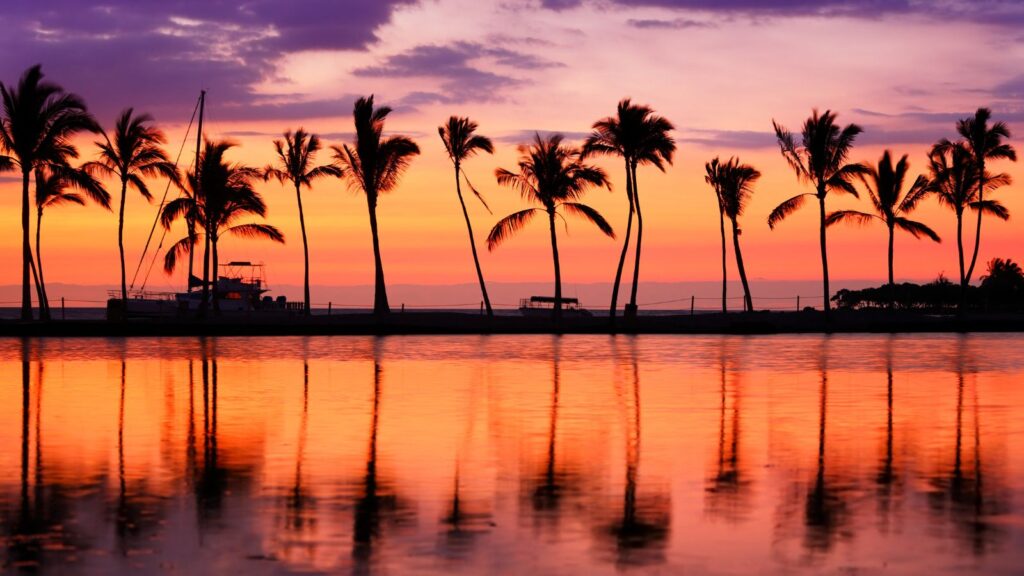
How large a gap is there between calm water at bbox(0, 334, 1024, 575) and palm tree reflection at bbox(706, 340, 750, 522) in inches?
2.3

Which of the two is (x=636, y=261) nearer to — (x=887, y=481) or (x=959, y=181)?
(x=959, y=181)

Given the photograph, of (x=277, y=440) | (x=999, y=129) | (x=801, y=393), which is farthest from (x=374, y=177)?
(x=277, y=440)

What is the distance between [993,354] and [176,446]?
30.4 m

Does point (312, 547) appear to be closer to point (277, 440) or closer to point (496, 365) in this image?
point (277, 440)

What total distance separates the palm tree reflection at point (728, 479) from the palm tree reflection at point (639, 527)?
0.42 m

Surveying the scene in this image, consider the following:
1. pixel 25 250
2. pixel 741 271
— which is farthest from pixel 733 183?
pixel 25 250

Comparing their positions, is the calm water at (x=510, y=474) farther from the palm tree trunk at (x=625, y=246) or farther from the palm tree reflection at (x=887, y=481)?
the palm tree trunk at (x=625, y=246)

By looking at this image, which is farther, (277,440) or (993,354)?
(993,354)

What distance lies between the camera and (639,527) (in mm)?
9766

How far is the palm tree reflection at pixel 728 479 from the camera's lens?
10.6 m

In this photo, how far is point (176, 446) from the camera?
1495cm

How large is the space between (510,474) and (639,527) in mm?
3049

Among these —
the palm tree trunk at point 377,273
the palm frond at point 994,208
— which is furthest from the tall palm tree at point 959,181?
the palm tree trunk at point 377,273

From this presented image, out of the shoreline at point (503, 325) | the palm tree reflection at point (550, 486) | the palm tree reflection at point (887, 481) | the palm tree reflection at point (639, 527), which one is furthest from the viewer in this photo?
the shoreline at point (503, 325)
